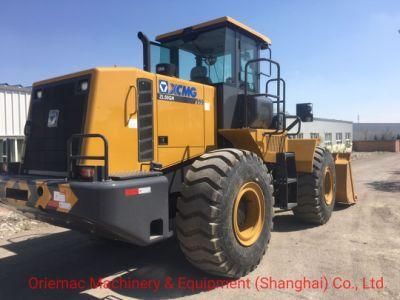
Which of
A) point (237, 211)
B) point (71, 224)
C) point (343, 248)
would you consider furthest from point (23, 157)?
point (343, 248)

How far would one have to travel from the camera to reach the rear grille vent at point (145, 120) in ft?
15.6

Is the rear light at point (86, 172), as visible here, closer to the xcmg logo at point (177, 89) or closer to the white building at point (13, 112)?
the xcmg logo at point (177, 89)

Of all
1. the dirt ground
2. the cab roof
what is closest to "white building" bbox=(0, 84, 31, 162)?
the dirt ground

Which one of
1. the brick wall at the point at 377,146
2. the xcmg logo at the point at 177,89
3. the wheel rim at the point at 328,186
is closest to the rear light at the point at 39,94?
the xcmg logo at the point at 177,89

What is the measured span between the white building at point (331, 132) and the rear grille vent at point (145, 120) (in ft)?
105

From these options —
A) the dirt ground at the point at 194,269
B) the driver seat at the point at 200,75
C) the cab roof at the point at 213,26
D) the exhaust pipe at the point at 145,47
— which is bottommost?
the dirt ground at the point at 194,269

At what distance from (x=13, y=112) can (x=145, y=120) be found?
1238 cm

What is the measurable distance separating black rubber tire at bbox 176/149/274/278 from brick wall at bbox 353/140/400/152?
44.4 metres

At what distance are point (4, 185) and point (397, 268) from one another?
484 centimetres

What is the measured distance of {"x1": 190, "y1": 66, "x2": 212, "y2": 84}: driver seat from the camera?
19.8 ft

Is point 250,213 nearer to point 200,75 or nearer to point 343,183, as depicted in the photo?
point 200,75

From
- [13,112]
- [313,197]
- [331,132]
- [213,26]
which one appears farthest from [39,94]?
[331,132]

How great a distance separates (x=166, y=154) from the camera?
5.07 metres

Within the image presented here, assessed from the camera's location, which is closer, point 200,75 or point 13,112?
point 200,75
